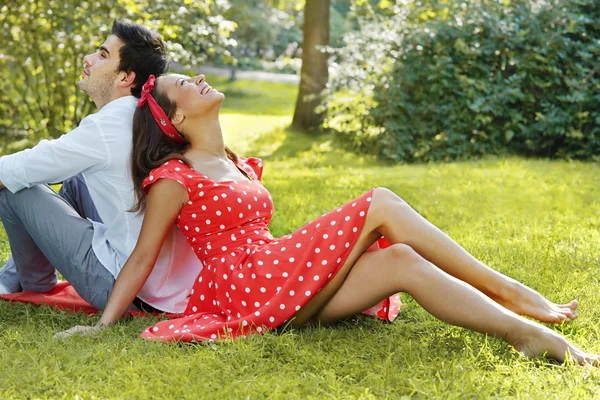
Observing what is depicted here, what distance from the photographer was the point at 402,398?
2568mm

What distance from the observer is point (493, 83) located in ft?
30.1

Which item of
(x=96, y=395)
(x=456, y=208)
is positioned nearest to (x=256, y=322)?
(x=96, y=395)

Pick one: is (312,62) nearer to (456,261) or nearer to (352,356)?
(456,261)

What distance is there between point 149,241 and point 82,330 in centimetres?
49

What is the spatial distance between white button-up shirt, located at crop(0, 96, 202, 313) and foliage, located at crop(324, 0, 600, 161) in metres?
5.86

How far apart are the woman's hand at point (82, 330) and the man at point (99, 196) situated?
0.20 m

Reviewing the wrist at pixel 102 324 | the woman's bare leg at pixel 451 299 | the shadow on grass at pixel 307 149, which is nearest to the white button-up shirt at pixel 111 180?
the wrist at pixel 102 324

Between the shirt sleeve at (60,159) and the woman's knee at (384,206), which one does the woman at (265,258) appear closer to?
the woman's knee at (384,206)

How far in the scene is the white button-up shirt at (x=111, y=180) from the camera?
332 centimetres

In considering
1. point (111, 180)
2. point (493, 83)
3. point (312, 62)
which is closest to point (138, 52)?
point (111, 180)

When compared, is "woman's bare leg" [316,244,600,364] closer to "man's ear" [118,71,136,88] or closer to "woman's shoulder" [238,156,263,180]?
"woman's shoulder" [238,156,263,180]

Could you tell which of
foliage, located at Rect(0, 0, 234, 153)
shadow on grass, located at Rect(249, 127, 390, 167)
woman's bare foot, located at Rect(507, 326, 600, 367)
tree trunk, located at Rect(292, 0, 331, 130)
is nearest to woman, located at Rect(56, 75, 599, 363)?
woman's bare foot, located at Rect(507, 326, 600, 367)

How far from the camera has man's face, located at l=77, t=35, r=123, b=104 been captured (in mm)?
3662

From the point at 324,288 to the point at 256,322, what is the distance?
32 centimetres
